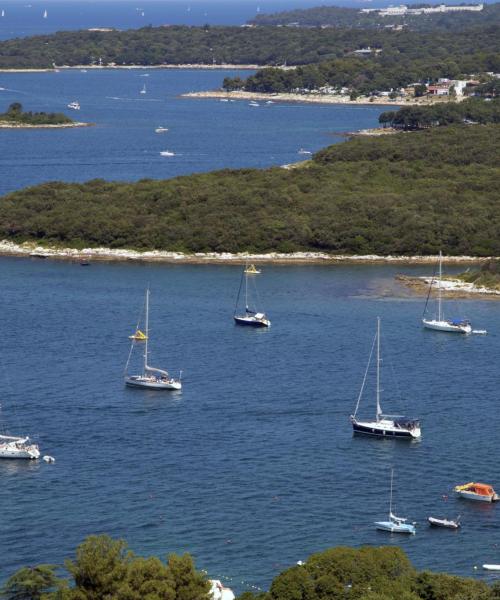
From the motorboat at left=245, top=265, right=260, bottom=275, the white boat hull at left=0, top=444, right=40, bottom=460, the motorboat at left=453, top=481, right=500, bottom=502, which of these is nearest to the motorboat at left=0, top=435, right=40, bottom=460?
the white boat hull at left=0, top=444, right=40, bottom=460

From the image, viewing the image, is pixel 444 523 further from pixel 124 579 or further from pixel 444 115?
pixel 444 115

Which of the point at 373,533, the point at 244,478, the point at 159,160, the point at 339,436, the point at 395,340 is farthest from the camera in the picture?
the point at 159,160

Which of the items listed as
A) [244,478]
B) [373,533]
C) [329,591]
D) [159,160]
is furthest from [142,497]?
[159,160]

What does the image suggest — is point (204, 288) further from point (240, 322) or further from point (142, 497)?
point (142, 497)

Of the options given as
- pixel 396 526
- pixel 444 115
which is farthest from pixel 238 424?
pixel 444 115

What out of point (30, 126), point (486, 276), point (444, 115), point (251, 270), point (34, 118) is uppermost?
point (444, 115)

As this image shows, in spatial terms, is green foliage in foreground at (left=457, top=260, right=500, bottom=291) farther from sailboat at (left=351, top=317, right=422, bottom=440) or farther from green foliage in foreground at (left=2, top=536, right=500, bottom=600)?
green foliage in foreground at (left=2, top=536, right=500, bottom=600)

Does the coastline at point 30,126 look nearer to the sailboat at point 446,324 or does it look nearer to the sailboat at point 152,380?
the sailboat at point 446,324
